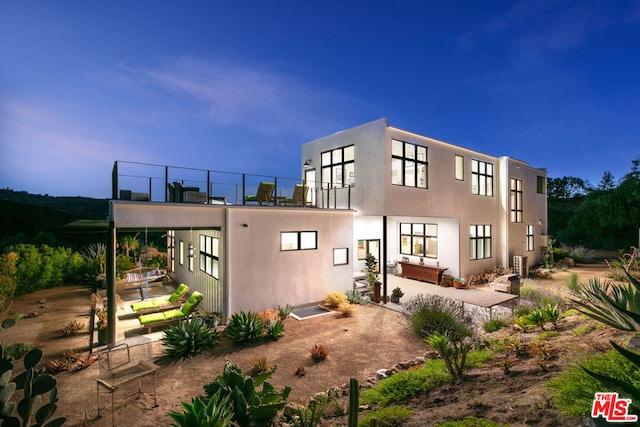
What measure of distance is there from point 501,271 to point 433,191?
721 centimetres

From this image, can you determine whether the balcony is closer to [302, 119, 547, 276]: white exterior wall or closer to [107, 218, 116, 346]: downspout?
A: [107, 218, 116, 346]: downspout

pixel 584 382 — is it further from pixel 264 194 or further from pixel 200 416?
pixel 264 194

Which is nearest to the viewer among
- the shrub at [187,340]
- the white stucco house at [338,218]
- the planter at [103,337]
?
the shrub at [187,340]

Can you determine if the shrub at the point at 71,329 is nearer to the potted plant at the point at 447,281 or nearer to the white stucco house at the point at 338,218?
the white stucco house at the point at 338,218

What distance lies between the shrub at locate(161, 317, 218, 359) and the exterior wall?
1.67 metres

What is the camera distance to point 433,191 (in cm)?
1409

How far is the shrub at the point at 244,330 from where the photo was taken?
26.1 feet

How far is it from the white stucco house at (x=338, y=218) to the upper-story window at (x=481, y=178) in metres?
0.06

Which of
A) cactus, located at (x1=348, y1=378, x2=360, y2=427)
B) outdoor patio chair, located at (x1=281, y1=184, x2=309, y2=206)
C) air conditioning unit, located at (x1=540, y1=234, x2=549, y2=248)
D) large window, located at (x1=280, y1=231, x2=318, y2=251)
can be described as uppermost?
outdoor patio chair, located at (x1=281, y1=184, x2=309, y2=206)

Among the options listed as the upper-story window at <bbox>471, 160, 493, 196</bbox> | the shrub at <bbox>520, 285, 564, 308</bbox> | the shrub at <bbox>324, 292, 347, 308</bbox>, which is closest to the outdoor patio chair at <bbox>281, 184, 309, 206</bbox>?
the shrub at <bbox>324, 292, 347, 308</bbox>

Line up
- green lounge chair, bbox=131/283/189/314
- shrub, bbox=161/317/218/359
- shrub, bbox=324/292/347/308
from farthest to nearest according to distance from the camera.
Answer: shrub, bbox=324/292/347/308 < green lounge chair, bbox=131/283/189/314 < shrub, bbox=161/317/218/359

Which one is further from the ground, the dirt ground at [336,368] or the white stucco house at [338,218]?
the white stucco house at [338,218]

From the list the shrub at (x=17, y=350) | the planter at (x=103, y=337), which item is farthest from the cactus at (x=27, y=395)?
the shrub at (x=17, y=350)

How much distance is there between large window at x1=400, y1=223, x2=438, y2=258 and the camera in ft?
53.9
